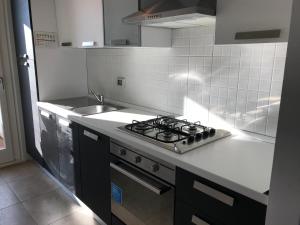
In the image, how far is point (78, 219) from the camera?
7.10ft

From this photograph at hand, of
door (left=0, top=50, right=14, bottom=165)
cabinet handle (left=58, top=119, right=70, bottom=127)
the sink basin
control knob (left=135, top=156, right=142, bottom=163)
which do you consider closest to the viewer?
control knob (left=135, top=156, right=142, bottom=163)

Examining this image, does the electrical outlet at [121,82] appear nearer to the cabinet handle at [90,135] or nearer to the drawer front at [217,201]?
the cabinet handle at [90,135]

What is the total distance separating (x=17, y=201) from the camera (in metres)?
2.40

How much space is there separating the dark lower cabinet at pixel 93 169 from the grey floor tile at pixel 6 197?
734mm

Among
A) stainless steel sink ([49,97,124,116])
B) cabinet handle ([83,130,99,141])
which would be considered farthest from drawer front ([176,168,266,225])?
stainless steel sink ([49,97,124,116])

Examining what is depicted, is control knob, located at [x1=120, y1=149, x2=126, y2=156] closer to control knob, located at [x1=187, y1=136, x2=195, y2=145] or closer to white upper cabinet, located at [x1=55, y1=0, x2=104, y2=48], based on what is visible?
control knob, located at [x1=187, y1=136, x2=195, y2=145]

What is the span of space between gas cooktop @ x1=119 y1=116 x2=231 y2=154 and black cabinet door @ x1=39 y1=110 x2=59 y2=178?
1.03 meters

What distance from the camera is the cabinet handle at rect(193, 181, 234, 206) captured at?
1041mm

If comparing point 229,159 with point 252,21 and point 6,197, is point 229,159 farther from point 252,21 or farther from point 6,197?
point 6,197

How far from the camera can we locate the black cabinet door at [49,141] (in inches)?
95.0

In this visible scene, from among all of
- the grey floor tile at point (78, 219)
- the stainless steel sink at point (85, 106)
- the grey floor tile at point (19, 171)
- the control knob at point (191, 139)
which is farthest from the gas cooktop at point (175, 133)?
the grey floor tile at point (19, 171)

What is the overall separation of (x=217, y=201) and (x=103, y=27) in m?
1.51

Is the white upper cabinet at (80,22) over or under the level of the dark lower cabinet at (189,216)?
over

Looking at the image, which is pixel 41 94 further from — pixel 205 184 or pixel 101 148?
pixel 205 184
